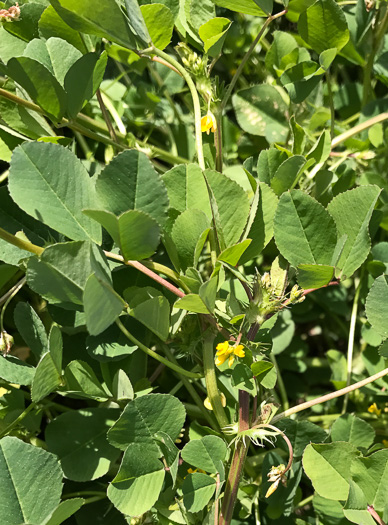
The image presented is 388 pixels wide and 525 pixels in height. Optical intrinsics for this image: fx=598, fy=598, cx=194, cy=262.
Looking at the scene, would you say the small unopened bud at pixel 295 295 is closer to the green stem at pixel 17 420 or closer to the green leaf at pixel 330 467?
the green leaf at pixel 330 467

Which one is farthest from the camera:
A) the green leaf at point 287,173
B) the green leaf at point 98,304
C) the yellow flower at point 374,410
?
the yellow flower at point 374,410

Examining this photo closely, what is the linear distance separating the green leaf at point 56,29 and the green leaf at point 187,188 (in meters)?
0.25

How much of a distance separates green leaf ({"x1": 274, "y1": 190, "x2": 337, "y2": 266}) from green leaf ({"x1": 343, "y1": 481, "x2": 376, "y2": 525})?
0.92ft

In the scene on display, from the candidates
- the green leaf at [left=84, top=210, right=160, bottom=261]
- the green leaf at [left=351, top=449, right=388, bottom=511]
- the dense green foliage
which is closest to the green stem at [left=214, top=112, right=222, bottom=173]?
the dense green foliage

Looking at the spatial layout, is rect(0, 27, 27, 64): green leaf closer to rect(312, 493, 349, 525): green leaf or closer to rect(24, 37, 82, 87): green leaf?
rect(24, 37, 82, 87): green leaf

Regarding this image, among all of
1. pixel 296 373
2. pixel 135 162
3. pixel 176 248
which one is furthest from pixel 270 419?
pixel 296 373

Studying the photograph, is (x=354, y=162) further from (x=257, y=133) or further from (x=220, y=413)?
(x=220, y=413)

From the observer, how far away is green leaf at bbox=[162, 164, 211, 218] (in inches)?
28.5

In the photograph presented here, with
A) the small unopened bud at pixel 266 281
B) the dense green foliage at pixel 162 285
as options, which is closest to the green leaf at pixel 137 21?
the dense green foliage at pixel 162 285

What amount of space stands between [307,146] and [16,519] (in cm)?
70

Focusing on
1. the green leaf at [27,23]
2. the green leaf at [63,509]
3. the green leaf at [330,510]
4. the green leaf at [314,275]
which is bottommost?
the green leaf at [330,510]

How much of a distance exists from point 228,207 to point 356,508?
399mm

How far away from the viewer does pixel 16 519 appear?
25.7 inches

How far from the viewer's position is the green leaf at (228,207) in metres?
0.69
